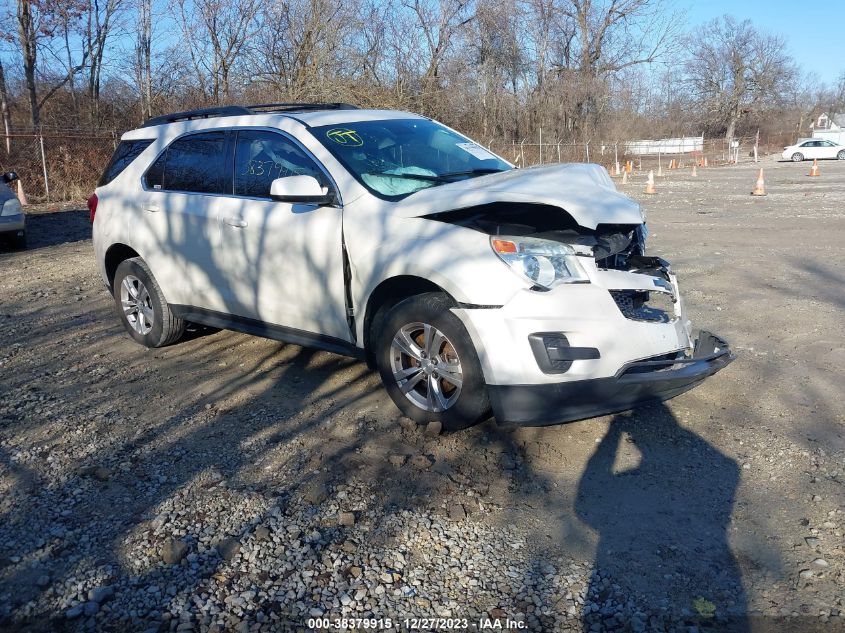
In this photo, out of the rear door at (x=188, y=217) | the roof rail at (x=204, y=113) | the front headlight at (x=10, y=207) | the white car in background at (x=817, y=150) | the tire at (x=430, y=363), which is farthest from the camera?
the white car in background at (x=817, y=150)

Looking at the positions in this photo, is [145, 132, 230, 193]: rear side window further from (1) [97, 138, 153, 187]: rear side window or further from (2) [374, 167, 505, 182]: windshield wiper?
(2) [374, 167, 505, 182]: windshield wiper

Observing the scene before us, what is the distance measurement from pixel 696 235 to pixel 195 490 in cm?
1041

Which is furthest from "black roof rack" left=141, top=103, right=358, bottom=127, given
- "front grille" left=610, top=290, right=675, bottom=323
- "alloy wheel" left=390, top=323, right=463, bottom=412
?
"front grille" left=610, top=290, right=675, bottom=323

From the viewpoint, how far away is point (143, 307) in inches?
250

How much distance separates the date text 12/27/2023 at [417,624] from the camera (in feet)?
8.93

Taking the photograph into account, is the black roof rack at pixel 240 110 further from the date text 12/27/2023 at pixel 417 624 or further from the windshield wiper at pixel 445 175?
the date text 12/27/2023 at pixel 417 624

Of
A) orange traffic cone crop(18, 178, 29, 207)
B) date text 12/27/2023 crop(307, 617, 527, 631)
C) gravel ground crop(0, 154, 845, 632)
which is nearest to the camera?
date text 12/27/2023 crop(307, 617, 527, 631)

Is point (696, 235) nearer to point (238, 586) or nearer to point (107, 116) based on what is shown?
point (238, 586)

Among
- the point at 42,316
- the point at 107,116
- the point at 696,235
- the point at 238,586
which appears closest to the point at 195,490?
the point at 238,586

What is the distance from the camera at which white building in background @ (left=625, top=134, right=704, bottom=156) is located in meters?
48.0

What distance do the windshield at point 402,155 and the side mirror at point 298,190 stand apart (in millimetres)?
280

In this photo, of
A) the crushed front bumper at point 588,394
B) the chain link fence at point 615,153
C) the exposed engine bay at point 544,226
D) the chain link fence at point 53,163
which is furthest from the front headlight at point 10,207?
the chain link fence at point 615,153

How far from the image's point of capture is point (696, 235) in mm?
12219

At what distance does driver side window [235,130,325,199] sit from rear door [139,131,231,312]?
0.16m
